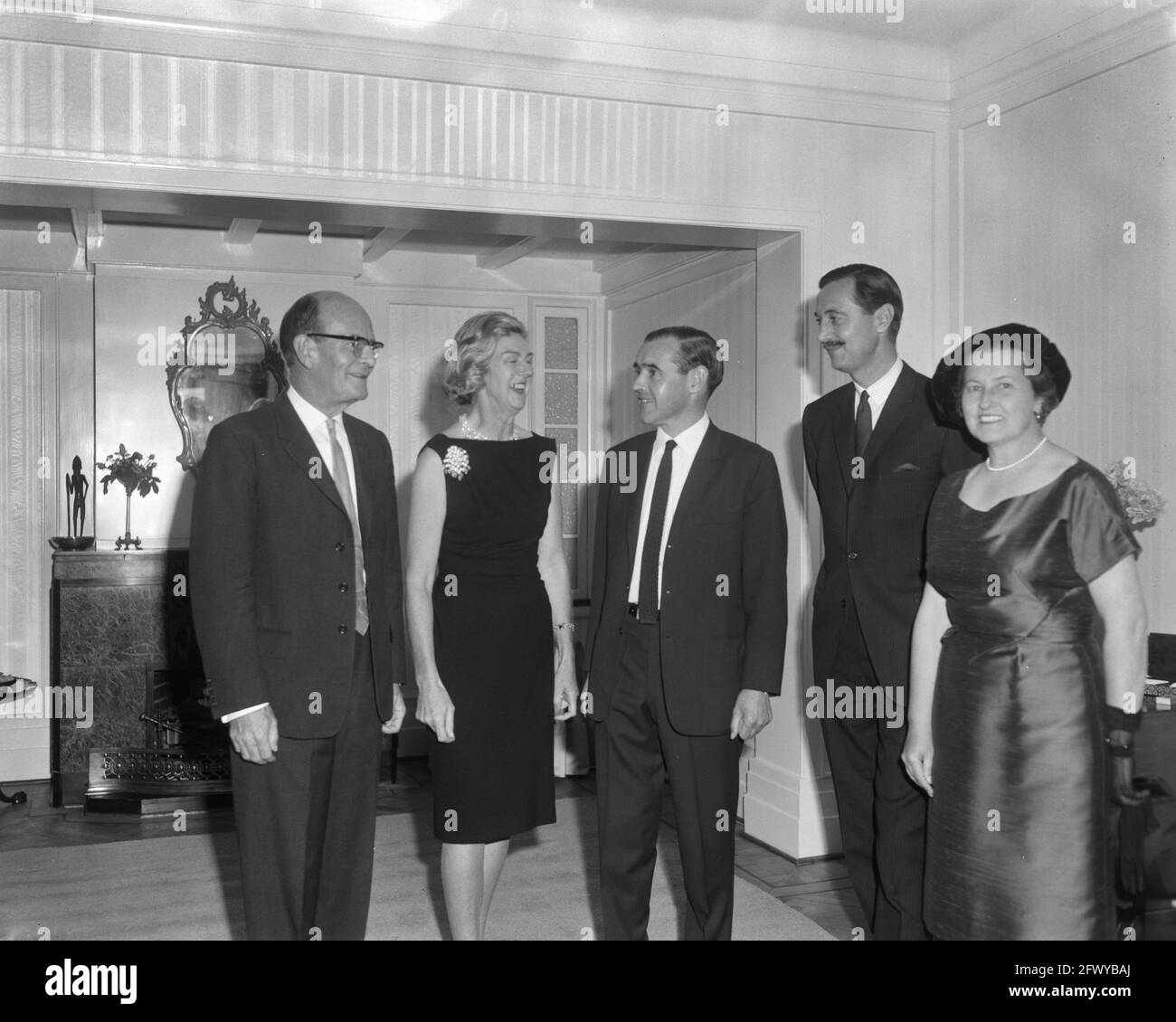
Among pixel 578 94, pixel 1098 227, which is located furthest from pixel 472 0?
pixel 1098 227

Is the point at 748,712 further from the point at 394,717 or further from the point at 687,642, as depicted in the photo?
the point at 394,717

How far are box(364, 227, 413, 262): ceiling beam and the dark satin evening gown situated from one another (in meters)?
4.18

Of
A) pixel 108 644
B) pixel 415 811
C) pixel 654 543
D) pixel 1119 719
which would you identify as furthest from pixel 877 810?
pixel 108 644

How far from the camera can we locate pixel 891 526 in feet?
9.92

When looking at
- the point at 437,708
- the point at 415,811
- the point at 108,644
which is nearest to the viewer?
the point at 437,708

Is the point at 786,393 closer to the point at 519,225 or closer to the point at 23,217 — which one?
the point at 519,225

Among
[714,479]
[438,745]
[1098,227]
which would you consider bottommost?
[438,745]

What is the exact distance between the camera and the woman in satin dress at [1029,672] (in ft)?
7.98

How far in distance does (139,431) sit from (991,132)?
182 inches

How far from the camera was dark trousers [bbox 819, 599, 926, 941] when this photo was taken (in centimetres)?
301

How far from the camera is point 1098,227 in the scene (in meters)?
4.07

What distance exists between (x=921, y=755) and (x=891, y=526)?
60 cm

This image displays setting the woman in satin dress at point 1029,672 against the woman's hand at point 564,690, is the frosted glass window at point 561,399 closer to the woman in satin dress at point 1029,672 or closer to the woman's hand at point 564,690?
the woman's hand at point 564,690

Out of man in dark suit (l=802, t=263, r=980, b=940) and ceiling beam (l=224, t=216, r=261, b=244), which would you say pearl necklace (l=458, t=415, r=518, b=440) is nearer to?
man in dark suit (l=802, t=263, r=980, b=940)
